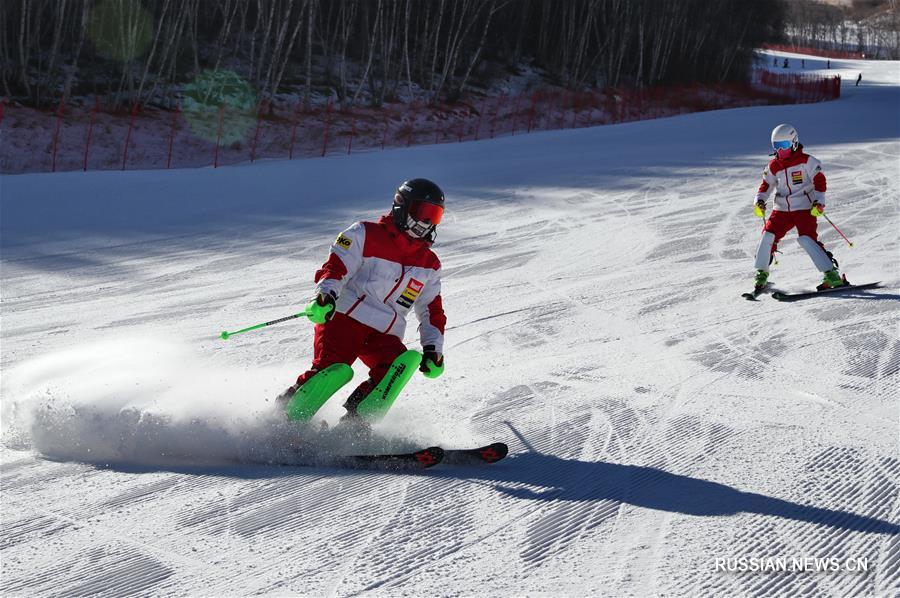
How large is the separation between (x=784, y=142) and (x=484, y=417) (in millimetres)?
5558

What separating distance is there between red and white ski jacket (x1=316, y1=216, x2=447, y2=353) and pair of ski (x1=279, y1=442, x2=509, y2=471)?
0.64 meters

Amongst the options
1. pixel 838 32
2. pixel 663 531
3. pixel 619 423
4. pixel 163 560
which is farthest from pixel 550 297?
pixel 838 32

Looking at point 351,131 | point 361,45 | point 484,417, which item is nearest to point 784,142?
point 484,417

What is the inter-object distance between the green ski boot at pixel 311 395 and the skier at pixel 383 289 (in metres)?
0.05

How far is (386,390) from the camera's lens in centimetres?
472

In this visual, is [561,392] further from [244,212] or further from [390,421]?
[244,212]

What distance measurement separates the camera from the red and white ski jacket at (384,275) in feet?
15.8

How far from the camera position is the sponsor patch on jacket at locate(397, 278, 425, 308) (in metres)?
4.95

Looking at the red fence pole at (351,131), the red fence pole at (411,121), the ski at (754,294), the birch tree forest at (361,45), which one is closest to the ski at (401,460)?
the ski at (754,294)

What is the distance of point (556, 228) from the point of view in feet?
43.7

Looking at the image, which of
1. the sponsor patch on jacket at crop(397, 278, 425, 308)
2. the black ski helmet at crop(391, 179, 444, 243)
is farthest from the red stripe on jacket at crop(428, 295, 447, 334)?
the black ski helmet at crop(391, 179, 444, 243)

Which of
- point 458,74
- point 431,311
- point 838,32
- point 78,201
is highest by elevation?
point 838,32

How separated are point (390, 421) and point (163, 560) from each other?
1.94 m

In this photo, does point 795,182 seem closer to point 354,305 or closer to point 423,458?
point 354,305
